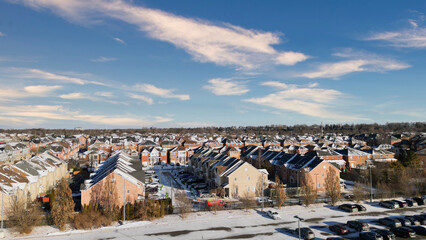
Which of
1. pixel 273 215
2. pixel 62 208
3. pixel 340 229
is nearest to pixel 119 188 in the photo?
pixel 62 208

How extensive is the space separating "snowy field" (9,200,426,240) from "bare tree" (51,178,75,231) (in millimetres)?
1036

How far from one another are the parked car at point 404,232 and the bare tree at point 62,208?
34128mm

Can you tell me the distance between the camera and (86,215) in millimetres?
30031

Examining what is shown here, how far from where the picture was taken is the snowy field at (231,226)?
90.2ft

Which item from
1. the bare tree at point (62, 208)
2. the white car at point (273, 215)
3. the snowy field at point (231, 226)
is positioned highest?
the bare tree at point (62, 208)

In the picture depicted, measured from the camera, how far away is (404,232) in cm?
2645

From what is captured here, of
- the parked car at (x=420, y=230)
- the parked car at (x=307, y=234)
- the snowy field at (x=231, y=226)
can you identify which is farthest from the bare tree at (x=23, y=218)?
the parked car at (x=420, y=230)

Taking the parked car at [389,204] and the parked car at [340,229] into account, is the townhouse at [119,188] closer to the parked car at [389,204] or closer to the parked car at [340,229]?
the parked car at [340,229]

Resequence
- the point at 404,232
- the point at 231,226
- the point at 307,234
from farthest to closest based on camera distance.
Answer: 1. the point at 231,226
2. the point at 404,232
3. the point at 307,234

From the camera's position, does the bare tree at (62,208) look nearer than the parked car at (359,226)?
No

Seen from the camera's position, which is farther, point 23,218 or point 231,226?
point 231,226

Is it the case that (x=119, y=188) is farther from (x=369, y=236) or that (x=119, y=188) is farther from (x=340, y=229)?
(x=369, y=236)

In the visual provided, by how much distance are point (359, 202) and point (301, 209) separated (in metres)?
9.65

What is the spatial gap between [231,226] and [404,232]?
17.1m
